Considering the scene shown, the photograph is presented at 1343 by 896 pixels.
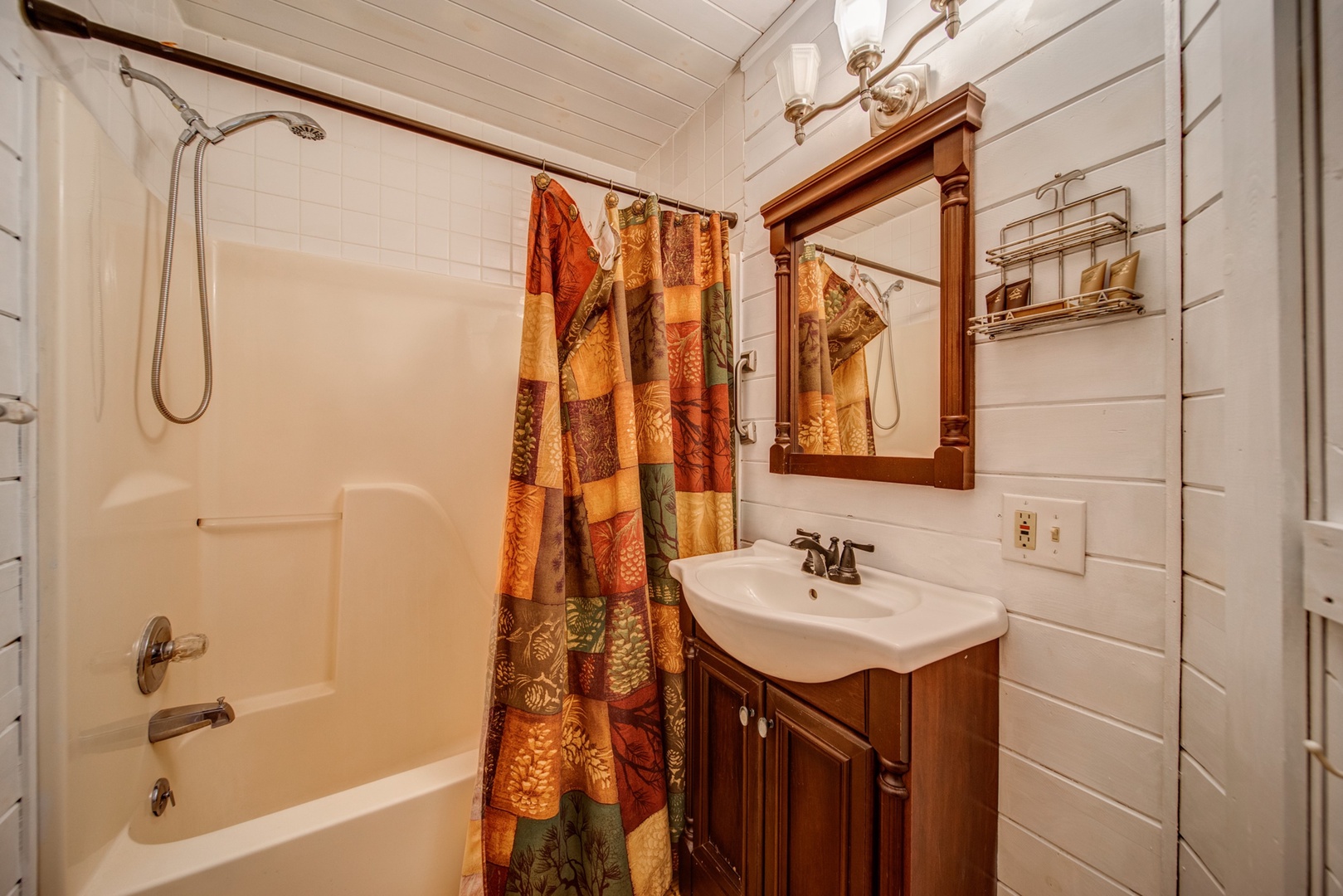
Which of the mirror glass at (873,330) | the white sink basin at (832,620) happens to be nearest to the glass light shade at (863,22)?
the mirror glass at (873,330)

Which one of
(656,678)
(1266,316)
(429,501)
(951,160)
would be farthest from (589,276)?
(1266,316)

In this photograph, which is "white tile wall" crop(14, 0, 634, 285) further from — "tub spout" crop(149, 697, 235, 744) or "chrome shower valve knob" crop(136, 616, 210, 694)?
"tub spout" crop(149, 697, 235, 744)

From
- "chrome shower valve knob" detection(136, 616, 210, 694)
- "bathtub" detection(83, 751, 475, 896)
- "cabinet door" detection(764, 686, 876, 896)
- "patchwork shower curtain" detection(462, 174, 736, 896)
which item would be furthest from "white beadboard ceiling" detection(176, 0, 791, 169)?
"bathtub" detection(83, 751, 475, 896)

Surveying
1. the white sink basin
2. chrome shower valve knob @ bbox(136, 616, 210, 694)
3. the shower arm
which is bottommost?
chrome shower valve knob @ bbox(136, 616, 210, 694)

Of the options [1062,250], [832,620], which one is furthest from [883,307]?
[832,620]

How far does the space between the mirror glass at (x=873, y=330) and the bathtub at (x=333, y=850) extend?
1.23 m

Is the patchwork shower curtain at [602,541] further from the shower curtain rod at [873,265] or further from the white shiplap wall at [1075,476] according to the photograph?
the white shiplap wall at [1075,476]

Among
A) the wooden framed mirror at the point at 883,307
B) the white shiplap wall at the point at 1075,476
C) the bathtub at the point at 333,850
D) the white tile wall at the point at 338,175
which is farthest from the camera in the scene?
the white tile wall at the point at 338,175

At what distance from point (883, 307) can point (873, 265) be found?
0.11 m

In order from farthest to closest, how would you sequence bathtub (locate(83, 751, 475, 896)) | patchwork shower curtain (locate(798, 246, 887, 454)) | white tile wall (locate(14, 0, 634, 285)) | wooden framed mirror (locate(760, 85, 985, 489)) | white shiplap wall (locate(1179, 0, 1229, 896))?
white tile wall (locate(14, 0, 634, 285)) → patchwork shower curtain (locate(798, 246, 887, 454)) → wooden framed mirror (locate(760, 85, 985, 489)) → bathtub (locate(83, 751, 475, 896)) → white shiplap wall (locate(1179, 0, 1229, 896))

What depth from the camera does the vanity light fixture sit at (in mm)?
989

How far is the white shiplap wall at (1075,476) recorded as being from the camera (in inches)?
28.6

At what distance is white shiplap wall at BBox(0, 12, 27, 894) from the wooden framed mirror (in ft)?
4.65

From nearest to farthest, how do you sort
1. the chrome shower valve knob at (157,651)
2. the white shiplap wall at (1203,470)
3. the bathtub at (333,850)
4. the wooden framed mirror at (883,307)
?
the white shiplap wall at (1203,470)
the bathtub at (333,850)
the wooden framed mirror at (883,307)
the chrome shower valve knob at (157,651)
